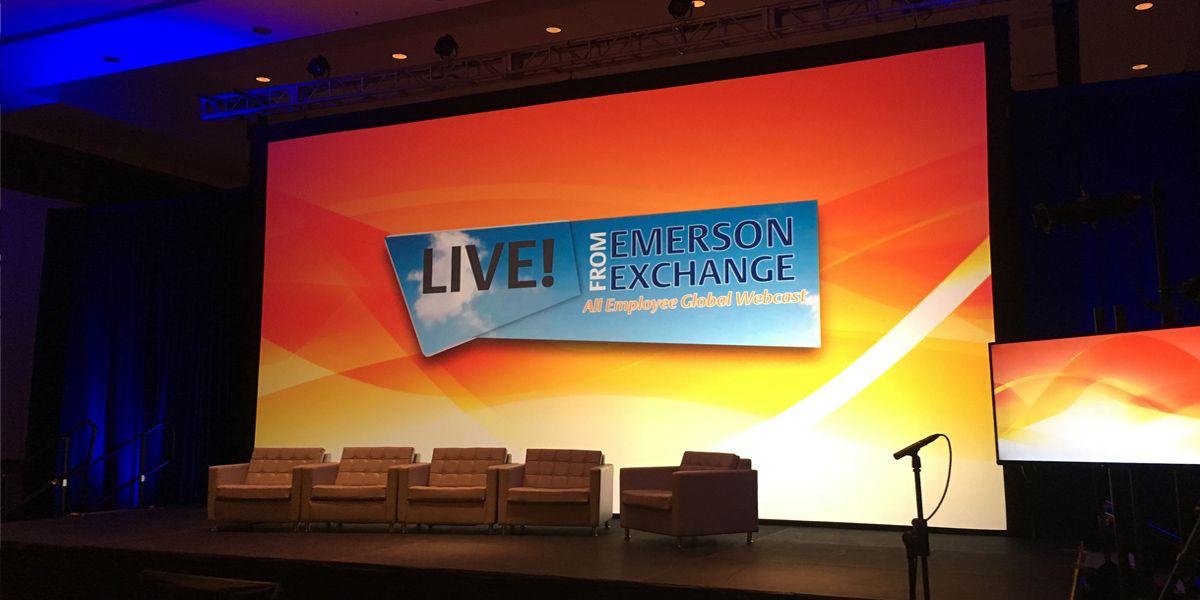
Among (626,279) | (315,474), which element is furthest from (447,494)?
(626,279)

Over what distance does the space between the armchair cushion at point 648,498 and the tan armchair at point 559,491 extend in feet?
0.75

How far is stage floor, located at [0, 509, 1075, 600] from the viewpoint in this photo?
4969mm

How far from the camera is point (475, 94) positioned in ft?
28.8

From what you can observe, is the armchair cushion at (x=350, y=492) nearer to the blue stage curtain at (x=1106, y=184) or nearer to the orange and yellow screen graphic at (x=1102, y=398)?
the orange and yellow screen graphic at (x=1102, y=398)

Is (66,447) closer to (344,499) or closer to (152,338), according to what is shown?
(152,338)

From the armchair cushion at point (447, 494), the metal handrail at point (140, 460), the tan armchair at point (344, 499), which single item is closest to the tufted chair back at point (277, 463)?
the tan armchair at point (344, 499)

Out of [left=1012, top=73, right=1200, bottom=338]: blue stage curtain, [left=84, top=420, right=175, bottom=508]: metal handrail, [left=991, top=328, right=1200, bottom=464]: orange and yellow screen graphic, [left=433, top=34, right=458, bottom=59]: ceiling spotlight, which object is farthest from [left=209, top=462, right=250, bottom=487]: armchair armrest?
[left=1012, top=73, right=1200, bottom=338]: blue stage curtain

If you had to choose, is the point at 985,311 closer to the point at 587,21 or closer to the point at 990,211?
the point at 990,211

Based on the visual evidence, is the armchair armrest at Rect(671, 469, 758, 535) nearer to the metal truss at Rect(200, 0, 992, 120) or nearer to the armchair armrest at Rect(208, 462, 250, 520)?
the metal truss at Rect(200, 0, 992, 120)

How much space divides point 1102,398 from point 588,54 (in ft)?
17.0

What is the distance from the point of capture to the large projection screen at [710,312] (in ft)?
23.0

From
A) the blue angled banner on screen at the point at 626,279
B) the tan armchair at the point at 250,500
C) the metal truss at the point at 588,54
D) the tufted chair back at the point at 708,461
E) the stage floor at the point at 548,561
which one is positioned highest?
the metal truss at the point at 588,54

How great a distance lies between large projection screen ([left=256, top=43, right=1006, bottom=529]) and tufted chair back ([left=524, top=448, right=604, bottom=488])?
588 millimetres

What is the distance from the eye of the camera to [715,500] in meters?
6.38
